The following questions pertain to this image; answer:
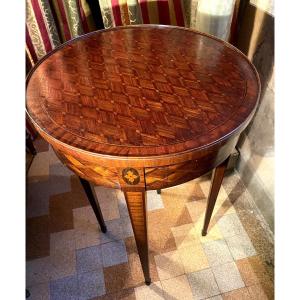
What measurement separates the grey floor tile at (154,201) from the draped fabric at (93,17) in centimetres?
74

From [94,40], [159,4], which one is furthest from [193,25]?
[94,40]

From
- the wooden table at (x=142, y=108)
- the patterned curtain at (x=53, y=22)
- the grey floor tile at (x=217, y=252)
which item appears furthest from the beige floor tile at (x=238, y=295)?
the patterned curtain at (x=53, y=22)

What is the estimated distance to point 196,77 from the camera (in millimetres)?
773

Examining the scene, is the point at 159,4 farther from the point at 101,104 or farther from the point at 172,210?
the point at 172,210

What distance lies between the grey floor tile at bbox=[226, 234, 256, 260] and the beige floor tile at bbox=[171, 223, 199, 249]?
14cm

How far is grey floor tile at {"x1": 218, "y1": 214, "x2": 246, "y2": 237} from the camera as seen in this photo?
1.19 meters

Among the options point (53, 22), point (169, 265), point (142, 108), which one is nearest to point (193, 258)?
point (169, 265)

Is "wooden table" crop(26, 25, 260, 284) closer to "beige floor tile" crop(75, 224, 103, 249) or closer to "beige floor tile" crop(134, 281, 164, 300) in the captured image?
"beige floor tile" crop(134, 281, 164, 300)

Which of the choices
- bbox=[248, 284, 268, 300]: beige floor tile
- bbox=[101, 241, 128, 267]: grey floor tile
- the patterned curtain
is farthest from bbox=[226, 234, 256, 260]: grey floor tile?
the patterned curtain

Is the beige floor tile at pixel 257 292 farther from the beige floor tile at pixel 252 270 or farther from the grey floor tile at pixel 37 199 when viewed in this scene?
the grey floor tile at pixel 37 199

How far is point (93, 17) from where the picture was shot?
1273 millimetres

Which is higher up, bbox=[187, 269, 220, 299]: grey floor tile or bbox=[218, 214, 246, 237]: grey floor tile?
bbox=[218, 214, 246, 237]: grey floor tile

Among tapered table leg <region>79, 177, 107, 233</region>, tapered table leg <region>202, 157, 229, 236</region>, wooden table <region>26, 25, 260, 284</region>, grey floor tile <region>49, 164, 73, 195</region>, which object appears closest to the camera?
wooden table <region>26, 25, 260, 284</region>

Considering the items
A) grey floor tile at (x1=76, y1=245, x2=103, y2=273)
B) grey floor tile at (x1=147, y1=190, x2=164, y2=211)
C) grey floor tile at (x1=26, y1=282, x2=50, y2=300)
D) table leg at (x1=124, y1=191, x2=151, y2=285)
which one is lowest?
grey floor tile at (x1=26, y1=282, x2=50, y2=300)
